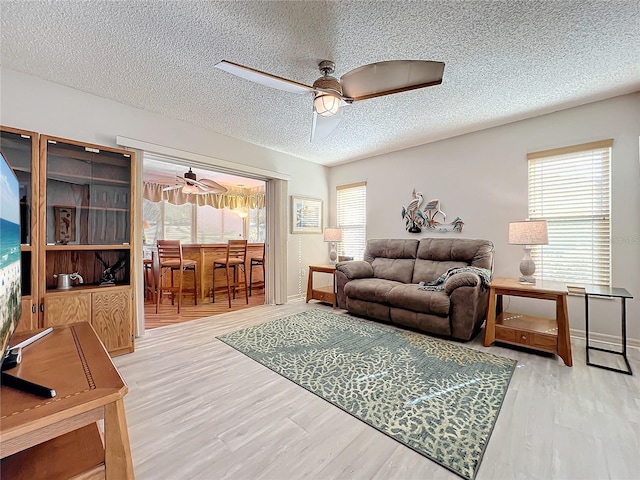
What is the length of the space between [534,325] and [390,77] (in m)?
2.67

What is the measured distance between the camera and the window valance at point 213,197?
6.15 metres

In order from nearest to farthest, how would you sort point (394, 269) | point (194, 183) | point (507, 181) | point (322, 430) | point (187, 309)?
point (322, 430), point (507, 181), point (394, 269), point (187, 309), point (194, 183)

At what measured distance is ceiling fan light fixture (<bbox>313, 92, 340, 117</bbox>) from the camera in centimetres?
207

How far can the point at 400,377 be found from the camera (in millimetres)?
2170

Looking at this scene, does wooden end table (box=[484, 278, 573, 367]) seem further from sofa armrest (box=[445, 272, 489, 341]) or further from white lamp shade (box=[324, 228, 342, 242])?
white lamp shade (box=[324, 228, 342, 242])

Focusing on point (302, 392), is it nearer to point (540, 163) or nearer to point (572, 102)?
point (540, 163)

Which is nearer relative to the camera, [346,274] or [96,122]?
[96,122]

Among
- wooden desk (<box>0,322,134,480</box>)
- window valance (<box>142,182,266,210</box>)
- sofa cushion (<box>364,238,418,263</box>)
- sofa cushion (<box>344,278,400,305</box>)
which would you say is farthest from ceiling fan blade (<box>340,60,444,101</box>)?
window valance (<box>142,182,266,210</box>)

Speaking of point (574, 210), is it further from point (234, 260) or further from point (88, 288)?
point (88, 288)

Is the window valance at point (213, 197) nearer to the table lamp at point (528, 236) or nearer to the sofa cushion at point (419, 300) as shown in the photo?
the sofa cushion at point (419, 300)

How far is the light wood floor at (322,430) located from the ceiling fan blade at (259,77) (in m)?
2.13

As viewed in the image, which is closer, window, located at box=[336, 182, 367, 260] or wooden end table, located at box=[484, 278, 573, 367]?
wooden end table, located at box=[484, 278, 573, 367]

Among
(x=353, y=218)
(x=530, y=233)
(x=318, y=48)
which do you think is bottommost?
(x=530, y=233)

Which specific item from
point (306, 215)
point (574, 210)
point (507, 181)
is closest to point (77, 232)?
point (306, 215)
